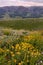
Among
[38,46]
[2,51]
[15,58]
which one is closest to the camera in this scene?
[15,58]

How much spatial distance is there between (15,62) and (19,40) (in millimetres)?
2542

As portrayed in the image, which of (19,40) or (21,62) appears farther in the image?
(19,40)

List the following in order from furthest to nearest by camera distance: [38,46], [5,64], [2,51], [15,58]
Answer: [38,46] → [2,51] → [15,58] → [5,64]

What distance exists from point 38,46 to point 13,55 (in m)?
1.90

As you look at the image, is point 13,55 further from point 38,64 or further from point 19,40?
point 19,40

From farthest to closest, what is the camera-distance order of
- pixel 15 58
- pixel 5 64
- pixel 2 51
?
pixel 2 51 → pixel 15 58 → pixel 5 64

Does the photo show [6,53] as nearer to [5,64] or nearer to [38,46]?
[5,64]

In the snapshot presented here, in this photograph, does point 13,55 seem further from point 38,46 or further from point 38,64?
point 38,46

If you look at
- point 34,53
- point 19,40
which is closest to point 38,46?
point 19,40

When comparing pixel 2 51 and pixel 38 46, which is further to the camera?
pixel 38 46

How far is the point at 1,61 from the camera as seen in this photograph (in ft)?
22.3

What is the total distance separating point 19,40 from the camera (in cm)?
946

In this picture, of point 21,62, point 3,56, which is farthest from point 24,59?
point 3,56

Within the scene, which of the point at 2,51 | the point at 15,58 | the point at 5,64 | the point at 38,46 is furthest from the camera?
the point at 38,46
